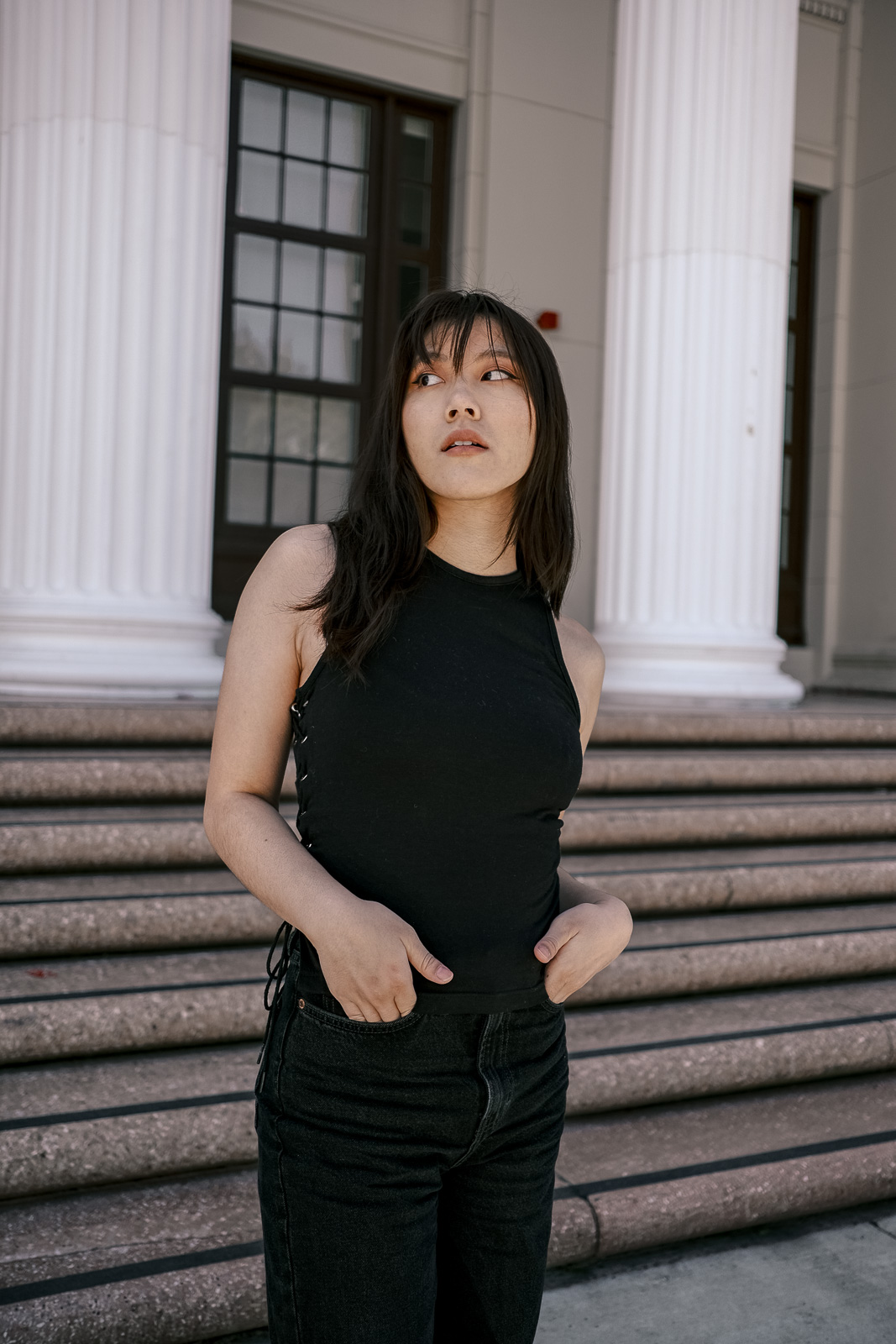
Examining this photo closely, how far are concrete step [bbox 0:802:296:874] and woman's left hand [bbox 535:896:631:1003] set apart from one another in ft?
8.18

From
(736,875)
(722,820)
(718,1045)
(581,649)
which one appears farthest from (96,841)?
(581,649)

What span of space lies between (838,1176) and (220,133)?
497cm

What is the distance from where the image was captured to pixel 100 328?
5152mm

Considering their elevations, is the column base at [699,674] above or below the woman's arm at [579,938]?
above

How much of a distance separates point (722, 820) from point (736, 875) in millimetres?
411

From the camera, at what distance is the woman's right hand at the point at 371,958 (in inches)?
48.4

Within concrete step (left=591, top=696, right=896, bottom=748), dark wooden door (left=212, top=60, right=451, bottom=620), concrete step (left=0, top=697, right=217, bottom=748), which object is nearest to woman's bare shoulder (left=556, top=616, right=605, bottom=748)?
concrete step (left=0, top=697, right=217, bottom=748)

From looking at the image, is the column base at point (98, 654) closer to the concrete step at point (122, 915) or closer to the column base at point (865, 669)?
the concrete step at point (122, 915)

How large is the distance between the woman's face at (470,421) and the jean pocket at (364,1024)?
2.05 ft

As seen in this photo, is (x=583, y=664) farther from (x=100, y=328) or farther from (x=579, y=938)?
(x=100, y=328)

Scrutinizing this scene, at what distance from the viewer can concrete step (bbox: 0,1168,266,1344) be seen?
2180 millimetres

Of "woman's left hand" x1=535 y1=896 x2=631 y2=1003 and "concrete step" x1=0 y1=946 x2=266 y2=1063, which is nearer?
"woman's left hand" x1=535 y1=896 x2=631 y2=1003

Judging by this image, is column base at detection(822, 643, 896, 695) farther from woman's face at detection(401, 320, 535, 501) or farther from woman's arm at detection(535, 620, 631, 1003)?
woman's face at detection(401, 320, 535, 501)

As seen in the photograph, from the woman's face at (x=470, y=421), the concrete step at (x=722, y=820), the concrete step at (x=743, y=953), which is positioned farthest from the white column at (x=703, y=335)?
the woman's face at (x=470, y=421)
